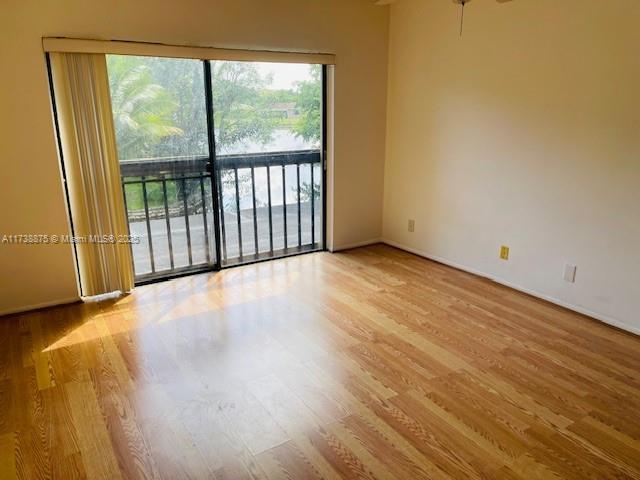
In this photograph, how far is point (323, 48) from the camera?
3994mm

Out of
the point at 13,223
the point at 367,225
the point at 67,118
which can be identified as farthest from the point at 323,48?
the point at 13,223

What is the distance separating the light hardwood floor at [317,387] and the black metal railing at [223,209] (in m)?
0.44

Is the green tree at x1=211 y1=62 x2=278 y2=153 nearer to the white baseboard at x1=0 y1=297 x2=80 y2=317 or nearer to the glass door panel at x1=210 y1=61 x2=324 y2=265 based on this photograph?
the glass door panel at x1=210 y1=61 x2=324 y2=265

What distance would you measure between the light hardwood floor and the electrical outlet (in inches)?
9.5

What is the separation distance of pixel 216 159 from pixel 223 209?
0.44 metres

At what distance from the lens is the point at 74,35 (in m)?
2.99

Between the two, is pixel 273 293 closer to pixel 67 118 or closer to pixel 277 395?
pixel 277 395

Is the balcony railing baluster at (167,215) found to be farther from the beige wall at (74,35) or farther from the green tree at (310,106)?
the green tree at (310,106)

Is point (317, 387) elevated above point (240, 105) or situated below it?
below

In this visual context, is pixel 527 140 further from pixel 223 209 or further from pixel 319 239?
pixel 223 209

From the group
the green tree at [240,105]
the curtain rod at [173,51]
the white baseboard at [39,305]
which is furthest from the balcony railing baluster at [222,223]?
the white baseboard at [39,305]

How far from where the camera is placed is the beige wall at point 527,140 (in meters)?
2.85

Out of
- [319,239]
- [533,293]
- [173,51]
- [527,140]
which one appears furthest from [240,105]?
[533,293]

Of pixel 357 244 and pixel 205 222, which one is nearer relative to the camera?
pixel 205 222
